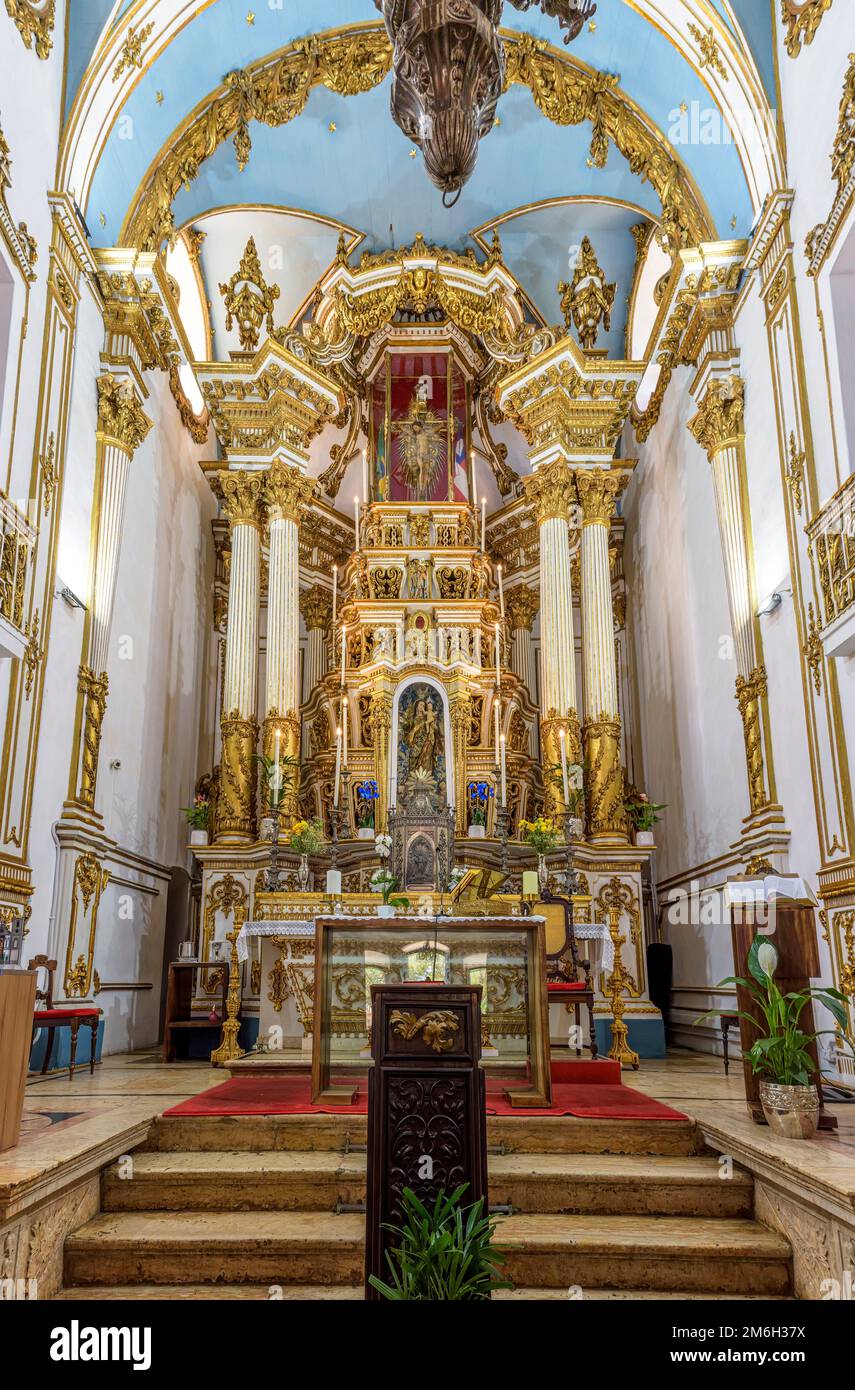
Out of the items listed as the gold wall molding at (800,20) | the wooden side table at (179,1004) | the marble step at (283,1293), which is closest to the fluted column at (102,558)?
the wooden side table at (179,1004)

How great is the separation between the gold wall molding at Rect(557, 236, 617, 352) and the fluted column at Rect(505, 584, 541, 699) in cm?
328

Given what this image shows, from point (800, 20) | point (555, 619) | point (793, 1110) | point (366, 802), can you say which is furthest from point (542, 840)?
point (800, 20)

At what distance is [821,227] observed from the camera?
7062mm

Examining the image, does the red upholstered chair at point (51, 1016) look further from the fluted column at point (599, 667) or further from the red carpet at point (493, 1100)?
the fluted column at point (599, 667)

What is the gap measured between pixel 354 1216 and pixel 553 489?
9680 mm

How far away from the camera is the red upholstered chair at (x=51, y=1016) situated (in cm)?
686

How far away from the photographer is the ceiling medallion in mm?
6246

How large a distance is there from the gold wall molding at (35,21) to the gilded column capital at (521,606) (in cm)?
810

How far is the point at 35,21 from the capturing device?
7633 mm

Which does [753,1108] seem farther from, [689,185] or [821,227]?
[689,185]

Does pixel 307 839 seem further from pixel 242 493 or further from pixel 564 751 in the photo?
pixel 242 493

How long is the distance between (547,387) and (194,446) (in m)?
4.63
